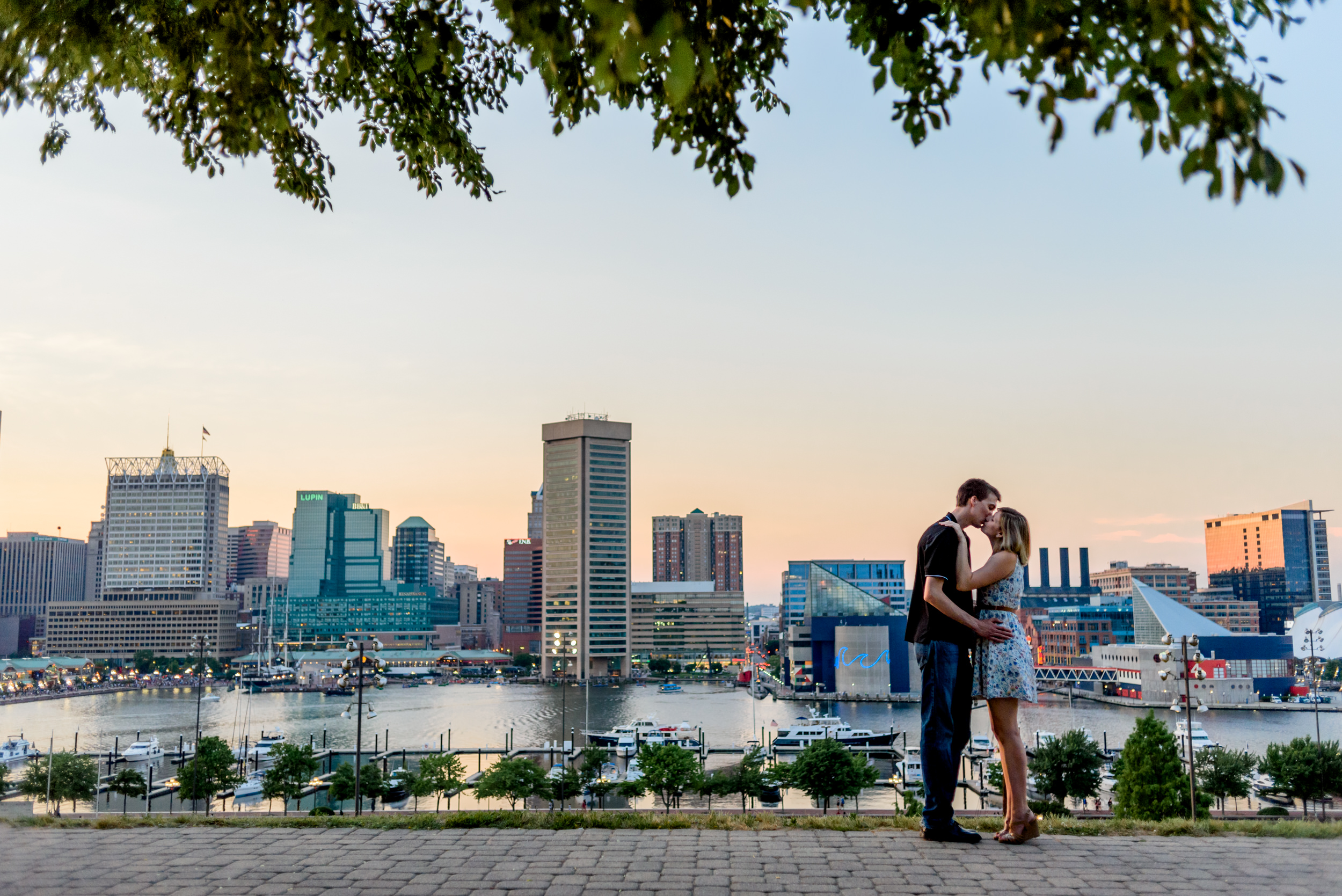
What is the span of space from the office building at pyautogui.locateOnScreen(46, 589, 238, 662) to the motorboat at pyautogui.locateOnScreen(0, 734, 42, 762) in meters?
72.9

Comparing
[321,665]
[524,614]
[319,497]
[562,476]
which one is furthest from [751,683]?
[319,497]

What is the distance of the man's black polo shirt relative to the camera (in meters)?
4.03

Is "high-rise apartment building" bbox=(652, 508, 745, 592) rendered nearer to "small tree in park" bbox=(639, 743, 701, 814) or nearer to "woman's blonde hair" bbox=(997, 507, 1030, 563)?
"small tree in park" bbox=(639, 743, 701, 814)

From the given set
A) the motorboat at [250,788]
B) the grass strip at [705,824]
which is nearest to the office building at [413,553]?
the motorboat at [250,788]

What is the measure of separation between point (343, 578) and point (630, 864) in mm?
154156

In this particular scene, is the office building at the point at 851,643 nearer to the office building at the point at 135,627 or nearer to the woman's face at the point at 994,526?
the woman's face at the point at 994,526

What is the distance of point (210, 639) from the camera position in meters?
110

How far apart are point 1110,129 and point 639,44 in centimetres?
114

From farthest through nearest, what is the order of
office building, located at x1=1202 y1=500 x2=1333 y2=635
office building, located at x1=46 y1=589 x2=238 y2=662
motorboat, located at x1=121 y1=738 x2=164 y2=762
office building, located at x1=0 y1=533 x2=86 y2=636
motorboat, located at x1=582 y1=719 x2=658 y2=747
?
office building, located at x1=0 y1=533 x2=86 y2=636 → office building, located at x1=1202 y1=500 x2=1333 y2=635 → office building, located at x1=46 y1=589 x2=238 y2=662 → motorboat, located at x1=582 y1=719 x2=658 y2=747 → motorboat, located at x1=121 y1=738 x2=164 y2=762

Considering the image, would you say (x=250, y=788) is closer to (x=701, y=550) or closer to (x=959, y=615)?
(x=959, y=615)

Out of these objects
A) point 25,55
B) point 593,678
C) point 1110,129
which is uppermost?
point 25,55

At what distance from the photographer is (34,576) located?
156500 mm

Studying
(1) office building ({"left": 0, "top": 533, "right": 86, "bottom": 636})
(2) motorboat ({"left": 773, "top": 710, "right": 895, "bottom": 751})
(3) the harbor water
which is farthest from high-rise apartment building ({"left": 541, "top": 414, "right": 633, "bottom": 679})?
(1) office building ({"left": 0, "top": 533, "right": 86, "bottom": 636})

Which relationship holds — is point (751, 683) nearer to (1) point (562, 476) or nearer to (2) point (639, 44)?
(1) point (562, 476)
